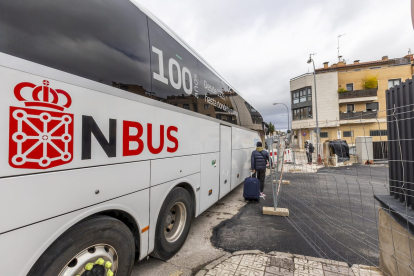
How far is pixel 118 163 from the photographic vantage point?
2135 mm

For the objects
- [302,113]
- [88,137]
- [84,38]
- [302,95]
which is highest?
[302,95]

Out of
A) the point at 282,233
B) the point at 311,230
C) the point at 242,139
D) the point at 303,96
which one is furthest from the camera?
the point at 303,96

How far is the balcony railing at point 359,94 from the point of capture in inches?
1145

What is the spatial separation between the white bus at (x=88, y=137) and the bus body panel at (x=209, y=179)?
0.77m

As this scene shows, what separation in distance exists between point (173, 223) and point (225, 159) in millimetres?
2420

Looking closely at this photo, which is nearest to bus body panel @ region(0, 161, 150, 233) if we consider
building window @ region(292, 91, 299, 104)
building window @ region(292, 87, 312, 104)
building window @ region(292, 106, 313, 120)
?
building window @ region(292, 106, 313, 120)

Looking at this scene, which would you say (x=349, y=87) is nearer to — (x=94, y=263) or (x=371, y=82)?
(x=371, y=82)

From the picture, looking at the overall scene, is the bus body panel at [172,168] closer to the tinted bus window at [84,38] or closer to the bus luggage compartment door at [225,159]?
the tinted bus window at [84,38]

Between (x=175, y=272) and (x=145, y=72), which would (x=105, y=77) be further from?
(x=175, y=272)

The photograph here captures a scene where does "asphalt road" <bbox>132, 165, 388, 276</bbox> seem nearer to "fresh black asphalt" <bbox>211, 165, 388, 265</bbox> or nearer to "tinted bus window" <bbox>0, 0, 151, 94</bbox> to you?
"fresh black asphalt" <bbox>211, 165, 388, 265</bbox>

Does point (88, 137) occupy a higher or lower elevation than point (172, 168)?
higher

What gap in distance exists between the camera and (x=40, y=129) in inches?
58.9

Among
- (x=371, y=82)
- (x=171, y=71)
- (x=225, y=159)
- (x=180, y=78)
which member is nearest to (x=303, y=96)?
(x=371, y=82)

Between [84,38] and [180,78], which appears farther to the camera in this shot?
[180,78]
